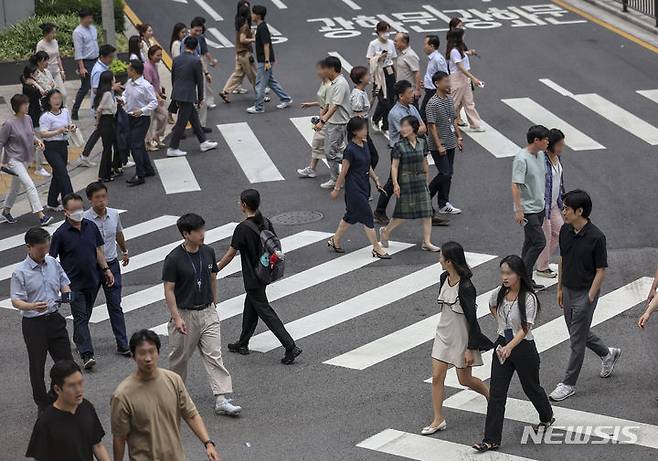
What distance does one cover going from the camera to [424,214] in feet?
53.1

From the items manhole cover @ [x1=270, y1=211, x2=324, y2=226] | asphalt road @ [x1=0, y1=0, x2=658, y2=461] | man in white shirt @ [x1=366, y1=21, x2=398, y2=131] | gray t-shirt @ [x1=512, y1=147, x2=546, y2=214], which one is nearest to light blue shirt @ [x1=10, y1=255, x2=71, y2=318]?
asphalt road @ [x1=0, y1=0, x2=658, y2=461]

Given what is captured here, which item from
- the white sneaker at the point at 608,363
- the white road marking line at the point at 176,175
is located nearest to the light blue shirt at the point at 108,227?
the white sneaker at the point at 608,363

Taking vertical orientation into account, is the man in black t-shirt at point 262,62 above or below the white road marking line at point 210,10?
above

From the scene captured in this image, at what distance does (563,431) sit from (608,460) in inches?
26.8

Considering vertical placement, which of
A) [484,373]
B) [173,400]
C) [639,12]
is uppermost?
[173,400]

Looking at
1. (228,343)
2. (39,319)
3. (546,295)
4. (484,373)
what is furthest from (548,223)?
(39,319)

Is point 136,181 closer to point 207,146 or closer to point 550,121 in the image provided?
point 207,146

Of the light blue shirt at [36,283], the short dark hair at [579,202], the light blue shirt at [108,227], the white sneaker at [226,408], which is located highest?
the short dark hair at [579,202]

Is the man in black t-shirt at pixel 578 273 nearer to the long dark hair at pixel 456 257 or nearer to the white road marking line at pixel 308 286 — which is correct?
the long dark hair at pixel 456 257

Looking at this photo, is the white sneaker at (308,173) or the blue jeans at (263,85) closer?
the white sneaker at (308,173)

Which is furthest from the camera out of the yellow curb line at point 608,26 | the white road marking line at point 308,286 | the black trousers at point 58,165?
the yellow curb line at point 608,26

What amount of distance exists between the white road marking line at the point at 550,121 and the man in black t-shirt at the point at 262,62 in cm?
422

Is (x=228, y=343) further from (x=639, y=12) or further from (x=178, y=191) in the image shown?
(x=639, y=12)

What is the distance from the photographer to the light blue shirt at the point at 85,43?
23703mm
